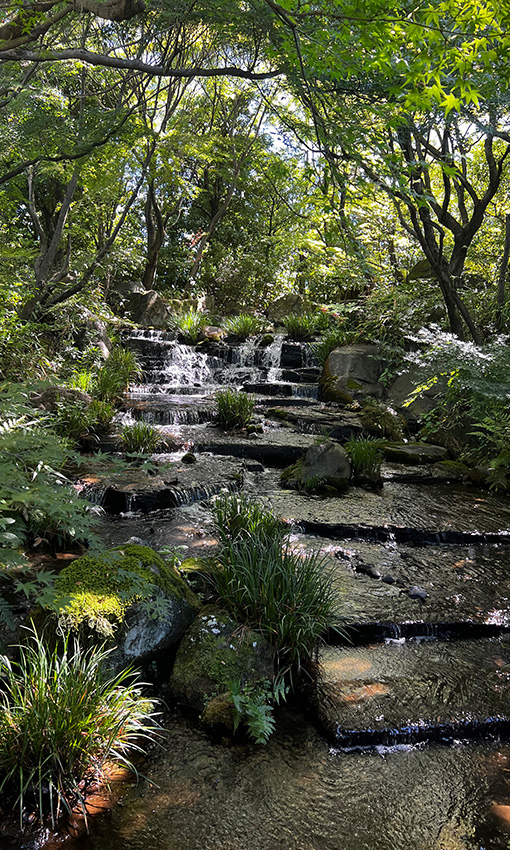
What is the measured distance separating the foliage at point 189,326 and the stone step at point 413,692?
12.2 meters

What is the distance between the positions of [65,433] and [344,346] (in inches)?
298

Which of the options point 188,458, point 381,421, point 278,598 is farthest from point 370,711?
point 381,421

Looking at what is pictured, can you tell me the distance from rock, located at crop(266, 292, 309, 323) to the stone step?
15.9 metres

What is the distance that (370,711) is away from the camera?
2854mm

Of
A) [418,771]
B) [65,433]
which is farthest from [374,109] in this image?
[65,433]

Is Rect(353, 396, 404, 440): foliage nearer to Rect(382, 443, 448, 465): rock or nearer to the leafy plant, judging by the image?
Rect(382, 443, 448, 465): rock

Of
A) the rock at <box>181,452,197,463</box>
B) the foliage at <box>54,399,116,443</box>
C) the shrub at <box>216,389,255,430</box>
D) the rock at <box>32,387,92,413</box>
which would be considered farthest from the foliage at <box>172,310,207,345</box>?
the rock at <box>181,452,197,463</box>

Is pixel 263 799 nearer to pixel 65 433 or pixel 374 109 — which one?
pixel 374 109

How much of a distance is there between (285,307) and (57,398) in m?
12.9

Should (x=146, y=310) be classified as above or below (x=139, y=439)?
above

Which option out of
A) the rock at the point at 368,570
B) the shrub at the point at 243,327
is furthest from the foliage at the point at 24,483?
the shrub at the point at 243,327

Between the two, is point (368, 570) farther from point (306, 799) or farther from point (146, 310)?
point (146, 310)

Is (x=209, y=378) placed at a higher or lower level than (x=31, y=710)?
higher

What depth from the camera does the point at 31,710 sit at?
2.21 meters
